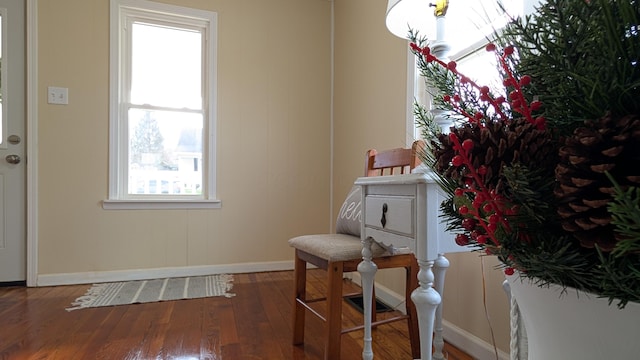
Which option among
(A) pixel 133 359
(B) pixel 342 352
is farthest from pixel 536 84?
(A) pixel 133 359

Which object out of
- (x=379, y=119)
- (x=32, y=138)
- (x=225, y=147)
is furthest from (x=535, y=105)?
Result: (x=32, y=138)

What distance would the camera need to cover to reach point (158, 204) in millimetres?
2535

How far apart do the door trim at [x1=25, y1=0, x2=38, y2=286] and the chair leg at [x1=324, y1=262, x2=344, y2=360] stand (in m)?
2.23

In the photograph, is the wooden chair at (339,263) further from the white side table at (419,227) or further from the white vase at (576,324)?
the white vase at (576,324)

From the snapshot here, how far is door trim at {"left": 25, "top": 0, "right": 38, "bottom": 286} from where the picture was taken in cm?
230

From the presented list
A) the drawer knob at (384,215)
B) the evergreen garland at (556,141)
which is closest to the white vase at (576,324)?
the evergreen garland at (556,141)

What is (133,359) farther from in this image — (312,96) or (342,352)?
(312,96)

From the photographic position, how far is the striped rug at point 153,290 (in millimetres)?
2008

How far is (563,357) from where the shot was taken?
331 mm

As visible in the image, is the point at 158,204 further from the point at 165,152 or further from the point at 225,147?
the point at 225,147

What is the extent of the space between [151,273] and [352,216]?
1.78m

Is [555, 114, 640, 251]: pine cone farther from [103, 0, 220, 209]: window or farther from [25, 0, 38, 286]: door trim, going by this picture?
[25, 0, 38, 286]: door trim

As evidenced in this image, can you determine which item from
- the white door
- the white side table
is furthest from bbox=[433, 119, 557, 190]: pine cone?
the white door

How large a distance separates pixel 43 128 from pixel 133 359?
185 cm
